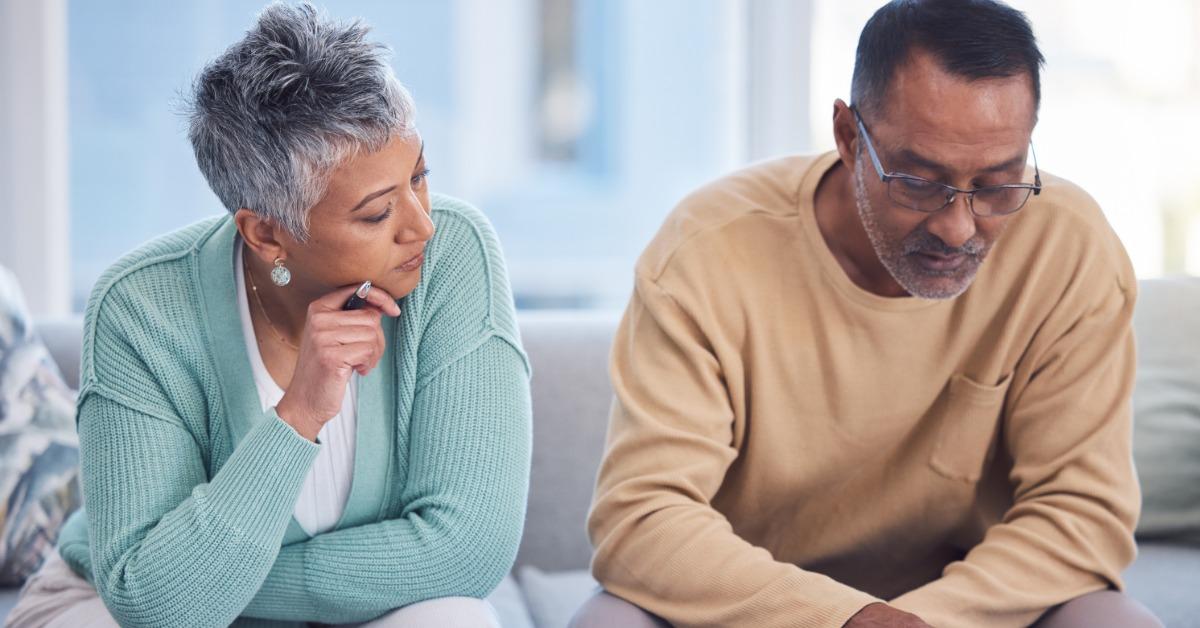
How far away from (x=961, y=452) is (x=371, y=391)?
0.82 metres

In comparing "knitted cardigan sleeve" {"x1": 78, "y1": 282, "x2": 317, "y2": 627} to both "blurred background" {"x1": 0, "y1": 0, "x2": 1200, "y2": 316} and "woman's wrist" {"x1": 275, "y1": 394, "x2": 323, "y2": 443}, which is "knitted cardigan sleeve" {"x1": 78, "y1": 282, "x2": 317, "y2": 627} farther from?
"blurred background" {"x1": 0, "y1": 0, "x2": 1200, "y2": 316}

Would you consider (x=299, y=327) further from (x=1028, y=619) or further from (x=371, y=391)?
(x=1028, y=619)

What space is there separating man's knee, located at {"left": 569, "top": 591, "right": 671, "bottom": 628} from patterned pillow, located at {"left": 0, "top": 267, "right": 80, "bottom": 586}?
100 centimetres

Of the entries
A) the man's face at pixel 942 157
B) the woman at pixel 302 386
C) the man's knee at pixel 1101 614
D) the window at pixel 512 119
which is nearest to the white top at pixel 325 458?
the woman at pixel 302 386

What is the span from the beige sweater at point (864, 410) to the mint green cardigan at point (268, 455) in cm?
19

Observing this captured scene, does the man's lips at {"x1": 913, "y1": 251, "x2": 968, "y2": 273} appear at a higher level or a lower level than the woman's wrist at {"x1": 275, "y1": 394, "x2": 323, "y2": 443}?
higher

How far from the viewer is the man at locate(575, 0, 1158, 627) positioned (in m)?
1.43

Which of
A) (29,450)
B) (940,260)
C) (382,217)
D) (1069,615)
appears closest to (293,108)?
(382,217)

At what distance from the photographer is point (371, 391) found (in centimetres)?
156

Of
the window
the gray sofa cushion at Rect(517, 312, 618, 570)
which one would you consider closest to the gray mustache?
the gray sofa cushion at Rect(517, 312, 618, 570)

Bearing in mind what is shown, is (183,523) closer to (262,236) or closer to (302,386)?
(302,386)

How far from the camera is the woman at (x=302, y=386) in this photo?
4.59ft

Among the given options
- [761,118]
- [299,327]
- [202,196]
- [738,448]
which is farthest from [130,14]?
[738,448]

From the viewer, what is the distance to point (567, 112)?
5648 mm
